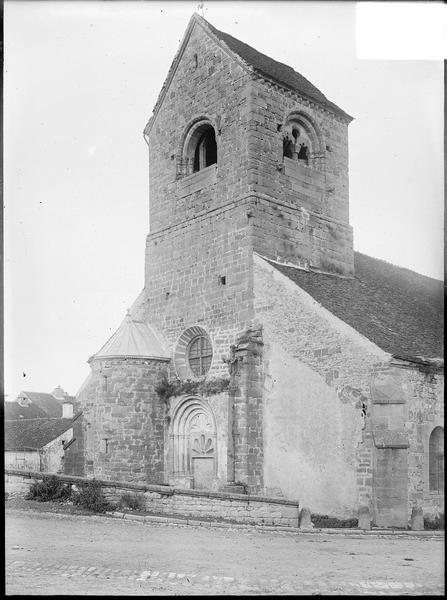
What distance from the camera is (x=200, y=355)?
880 inches

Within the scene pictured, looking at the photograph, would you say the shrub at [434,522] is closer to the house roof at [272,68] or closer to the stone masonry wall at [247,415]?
the stone masonry wall at [247,415]

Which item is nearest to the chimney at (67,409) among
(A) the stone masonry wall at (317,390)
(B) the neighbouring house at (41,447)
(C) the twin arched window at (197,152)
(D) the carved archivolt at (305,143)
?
(B) the neighbouring house at (41,447)

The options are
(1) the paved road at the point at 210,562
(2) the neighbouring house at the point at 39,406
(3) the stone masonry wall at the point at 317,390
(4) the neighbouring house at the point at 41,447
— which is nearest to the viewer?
(1) the paved road at the point at 210,562

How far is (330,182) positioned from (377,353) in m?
7.77

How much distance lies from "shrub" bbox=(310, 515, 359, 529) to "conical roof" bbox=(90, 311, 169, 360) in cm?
738

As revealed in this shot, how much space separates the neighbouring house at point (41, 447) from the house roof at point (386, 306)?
1945 centimetres

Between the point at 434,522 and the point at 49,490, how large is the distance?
32.4 ft

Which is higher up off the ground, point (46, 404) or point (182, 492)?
point (182, 492)

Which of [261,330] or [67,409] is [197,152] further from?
[67,409]

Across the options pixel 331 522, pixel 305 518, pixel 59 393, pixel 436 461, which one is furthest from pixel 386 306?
pixel 59 393

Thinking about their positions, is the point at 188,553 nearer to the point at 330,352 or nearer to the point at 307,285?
the point at 330,352

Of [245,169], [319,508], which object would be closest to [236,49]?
[245,169]

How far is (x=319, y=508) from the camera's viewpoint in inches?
720

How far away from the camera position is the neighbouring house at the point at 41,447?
3819 centimetres
